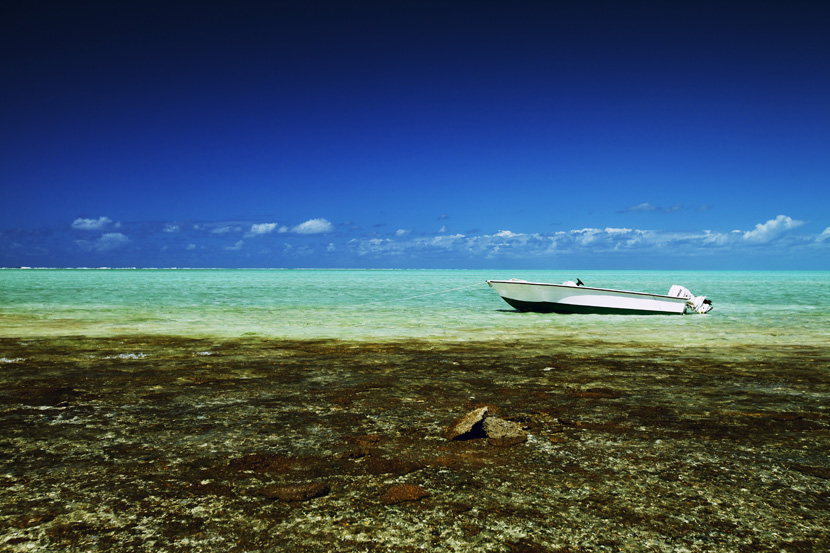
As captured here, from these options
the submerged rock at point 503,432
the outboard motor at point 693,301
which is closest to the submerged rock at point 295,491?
the submerged rock at point 503,432

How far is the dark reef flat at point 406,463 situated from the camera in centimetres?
263

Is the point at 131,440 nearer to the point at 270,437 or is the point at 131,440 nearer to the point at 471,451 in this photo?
the point at 270,437

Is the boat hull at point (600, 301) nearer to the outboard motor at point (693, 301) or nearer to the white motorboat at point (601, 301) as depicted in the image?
the white motorboat at point (601, 301)

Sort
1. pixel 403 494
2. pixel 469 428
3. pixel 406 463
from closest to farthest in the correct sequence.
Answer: pixel 403 494, pixel 406 463, pixel 469 428

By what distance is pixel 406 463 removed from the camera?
3561mm

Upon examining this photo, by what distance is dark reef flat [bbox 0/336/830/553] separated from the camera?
2.63 meters

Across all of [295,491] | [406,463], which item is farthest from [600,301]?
[295,491]

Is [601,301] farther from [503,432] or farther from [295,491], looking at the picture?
[295,491]

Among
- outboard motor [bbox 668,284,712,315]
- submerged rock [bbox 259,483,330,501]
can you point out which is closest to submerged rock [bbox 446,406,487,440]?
submerged rock [bbox 259,483,330,501]

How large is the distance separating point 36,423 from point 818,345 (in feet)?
41.9

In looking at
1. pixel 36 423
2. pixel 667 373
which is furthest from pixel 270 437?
pixel 667 373

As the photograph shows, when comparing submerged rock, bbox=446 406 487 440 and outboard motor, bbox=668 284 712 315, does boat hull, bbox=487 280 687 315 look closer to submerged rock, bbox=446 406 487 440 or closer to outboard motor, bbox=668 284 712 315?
outboard motor, bbox=668 284 712 315

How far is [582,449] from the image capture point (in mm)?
3838

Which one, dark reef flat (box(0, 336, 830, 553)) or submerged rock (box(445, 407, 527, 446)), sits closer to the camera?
dark reef flat (box(0, 336, 830, 553))
